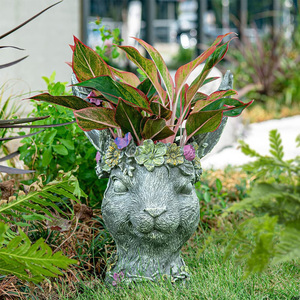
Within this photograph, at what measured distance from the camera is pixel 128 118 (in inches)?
81.8

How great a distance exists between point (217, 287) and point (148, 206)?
0.47 meters

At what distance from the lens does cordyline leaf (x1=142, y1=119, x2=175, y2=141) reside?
2035 millimetres

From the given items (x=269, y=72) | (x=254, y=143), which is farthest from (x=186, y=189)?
(x=269, y=72)

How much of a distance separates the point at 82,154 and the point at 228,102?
1182 millimetres

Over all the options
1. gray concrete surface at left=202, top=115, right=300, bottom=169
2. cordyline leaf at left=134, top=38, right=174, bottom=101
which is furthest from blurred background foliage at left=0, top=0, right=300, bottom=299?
gray concrete surface at left=202, top=115, right=300, bottom=169

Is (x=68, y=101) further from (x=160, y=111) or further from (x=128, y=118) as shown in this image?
(x=160, y=111)

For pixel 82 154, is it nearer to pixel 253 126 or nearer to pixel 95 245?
pixel 95 245

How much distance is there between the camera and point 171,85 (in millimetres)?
2215

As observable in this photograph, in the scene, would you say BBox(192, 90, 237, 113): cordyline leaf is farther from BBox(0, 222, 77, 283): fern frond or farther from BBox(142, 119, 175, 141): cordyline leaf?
BBox(0, 222, 77, 283): fern frond

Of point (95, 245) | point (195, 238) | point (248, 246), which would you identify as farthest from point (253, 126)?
point (248, 246)

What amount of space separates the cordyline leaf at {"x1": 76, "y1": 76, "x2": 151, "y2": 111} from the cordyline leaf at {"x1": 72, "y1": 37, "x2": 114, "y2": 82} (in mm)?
148

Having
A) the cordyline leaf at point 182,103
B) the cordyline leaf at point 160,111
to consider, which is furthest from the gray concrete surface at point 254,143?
the cordyline leaf at point 160,111

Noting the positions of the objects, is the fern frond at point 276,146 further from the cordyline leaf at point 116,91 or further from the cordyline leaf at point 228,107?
the cordyline leaf at point 116,91

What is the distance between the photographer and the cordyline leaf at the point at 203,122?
6.82 ft
